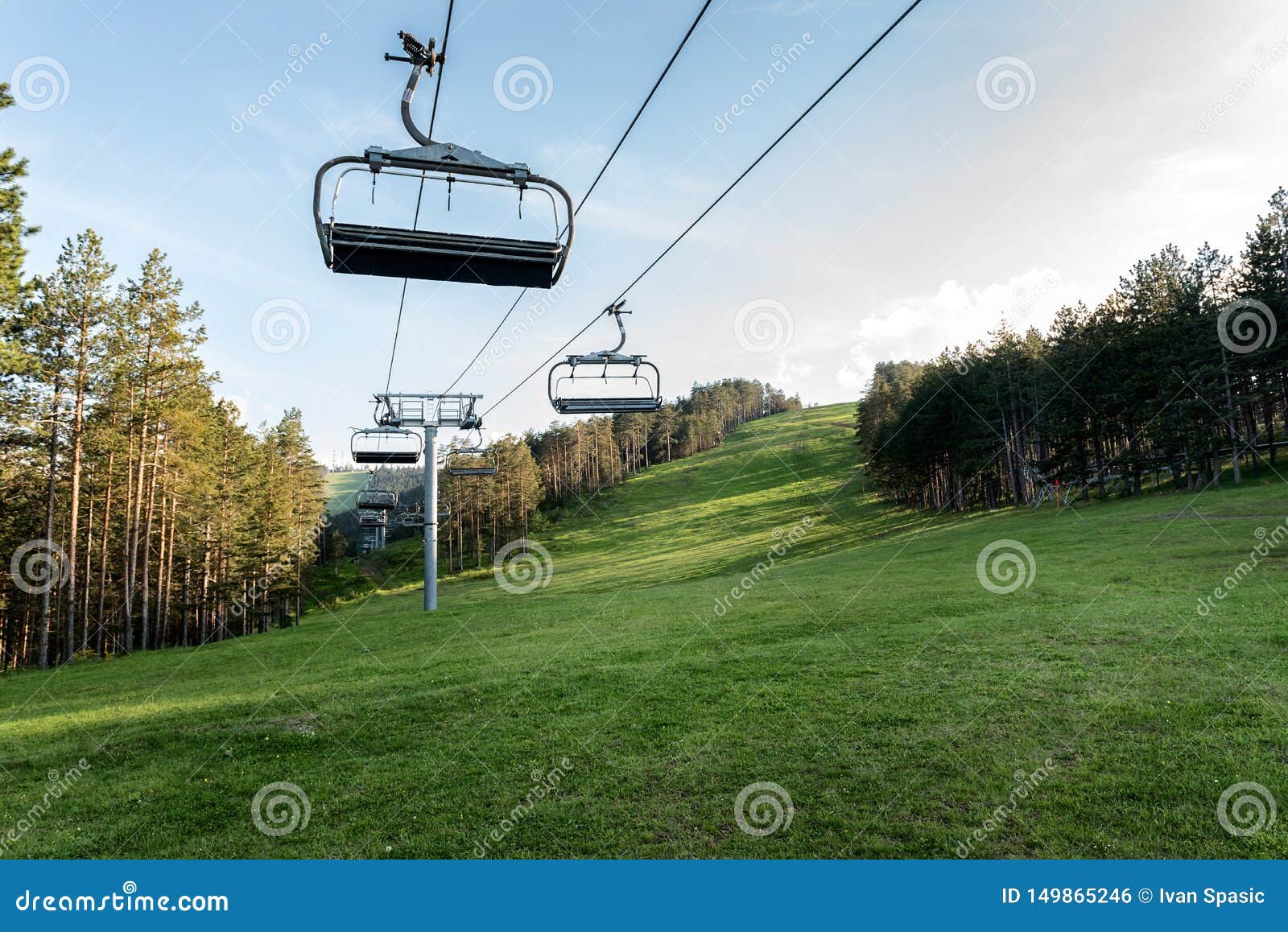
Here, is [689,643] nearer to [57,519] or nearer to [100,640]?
[100,640]

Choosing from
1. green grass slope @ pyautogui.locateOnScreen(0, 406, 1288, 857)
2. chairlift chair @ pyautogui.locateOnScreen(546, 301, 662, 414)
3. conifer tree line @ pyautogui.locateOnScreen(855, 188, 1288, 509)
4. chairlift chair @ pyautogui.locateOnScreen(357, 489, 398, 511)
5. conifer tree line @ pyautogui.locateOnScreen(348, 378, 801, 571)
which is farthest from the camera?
conifer tree line @ pyautogui.locateOnScreen(348, 378, 801, 571)

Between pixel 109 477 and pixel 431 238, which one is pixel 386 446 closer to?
pixel 109 477

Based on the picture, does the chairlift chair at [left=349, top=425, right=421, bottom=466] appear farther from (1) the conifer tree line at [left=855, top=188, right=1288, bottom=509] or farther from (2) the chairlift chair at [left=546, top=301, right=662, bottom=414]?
(1) the conifer tree line at [left=855, top=188, right=1288, bottom=509]

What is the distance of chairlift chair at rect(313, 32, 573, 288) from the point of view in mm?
5551

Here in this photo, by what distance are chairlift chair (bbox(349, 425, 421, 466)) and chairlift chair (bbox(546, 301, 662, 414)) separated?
46.6 ft

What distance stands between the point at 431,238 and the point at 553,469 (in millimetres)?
86382

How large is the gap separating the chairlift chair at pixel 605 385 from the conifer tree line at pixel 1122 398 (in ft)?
146

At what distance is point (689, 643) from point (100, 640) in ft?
94.2

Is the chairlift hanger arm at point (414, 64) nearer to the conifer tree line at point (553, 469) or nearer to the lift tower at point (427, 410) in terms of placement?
the lift tower at point (427, 410)

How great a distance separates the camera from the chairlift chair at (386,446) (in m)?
24.7

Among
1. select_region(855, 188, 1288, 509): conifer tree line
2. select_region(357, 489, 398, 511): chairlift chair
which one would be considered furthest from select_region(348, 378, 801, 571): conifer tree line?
select_region(855, 188, 1288, 509): conifer tree line

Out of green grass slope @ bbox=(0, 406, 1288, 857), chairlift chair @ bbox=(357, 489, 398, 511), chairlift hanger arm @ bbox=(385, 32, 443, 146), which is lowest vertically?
green grass slope @ bbox=(0, 406, 1288, 857)

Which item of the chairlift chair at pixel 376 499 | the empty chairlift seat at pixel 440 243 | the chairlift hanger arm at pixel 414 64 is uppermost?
the chairlift hanger arm at pixel 414 64

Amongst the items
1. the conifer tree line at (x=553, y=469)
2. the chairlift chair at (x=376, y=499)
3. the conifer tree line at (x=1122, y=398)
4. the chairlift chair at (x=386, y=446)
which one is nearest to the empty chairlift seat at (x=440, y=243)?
the chairlift chair at (x=386, y=446)
